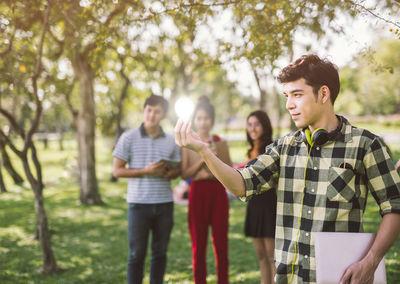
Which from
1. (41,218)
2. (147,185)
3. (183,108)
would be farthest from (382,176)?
(41,218)

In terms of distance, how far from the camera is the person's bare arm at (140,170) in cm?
405

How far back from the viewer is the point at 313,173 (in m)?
2.00

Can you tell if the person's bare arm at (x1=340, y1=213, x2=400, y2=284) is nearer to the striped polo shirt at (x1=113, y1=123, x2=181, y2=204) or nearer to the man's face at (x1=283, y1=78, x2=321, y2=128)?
the man's face at (x1=283, y1=78, x2=321, y2=128)

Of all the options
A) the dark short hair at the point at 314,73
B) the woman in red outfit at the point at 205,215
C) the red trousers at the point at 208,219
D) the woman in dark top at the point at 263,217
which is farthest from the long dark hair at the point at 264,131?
the dark short hair at the point at 314,73

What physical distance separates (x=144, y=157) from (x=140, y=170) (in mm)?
178

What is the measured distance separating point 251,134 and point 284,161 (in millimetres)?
2341

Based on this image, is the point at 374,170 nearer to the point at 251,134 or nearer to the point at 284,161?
the point at 284,161

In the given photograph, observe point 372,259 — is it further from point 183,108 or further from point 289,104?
point 183,108

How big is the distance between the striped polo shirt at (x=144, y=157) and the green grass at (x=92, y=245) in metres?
2.01

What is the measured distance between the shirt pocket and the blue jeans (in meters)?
2.50

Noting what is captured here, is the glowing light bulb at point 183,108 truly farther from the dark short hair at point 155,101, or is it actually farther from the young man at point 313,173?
the dark short hair at point 155,101

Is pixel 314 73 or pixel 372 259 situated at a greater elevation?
pixel 314 73

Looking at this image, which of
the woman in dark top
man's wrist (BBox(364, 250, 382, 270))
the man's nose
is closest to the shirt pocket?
man's wrist (BBox(364, 250, 382, 270))

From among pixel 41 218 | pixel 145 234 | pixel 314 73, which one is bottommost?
pixel 41 218
